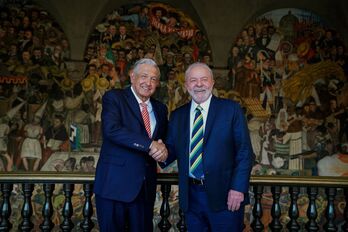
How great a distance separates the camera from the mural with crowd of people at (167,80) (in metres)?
9.49

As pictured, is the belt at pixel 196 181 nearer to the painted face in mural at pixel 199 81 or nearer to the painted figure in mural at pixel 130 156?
the painted figure in mural at pixel 130 156

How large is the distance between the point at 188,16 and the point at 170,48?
90 centimetres

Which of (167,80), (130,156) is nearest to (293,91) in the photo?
(167,80)

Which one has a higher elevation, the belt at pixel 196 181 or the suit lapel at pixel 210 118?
the suit lapel at pixel 210 118

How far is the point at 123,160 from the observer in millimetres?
3061

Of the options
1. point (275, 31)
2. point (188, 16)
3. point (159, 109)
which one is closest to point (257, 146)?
point (275, 31)

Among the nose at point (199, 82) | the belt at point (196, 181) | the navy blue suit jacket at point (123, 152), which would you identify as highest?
the nose at point (199, 82)

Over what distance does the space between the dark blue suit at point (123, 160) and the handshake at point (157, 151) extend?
4cm

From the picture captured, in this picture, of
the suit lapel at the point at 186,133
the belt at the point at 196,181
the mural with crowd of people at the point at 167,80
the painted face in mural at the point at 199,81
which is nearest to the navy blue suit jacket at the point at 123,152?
the suit lapel at the point at 186,133

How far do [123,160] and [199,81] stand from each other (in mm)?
791

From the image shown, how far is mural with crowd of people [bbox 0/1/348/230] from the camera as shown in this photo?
9.49 metres

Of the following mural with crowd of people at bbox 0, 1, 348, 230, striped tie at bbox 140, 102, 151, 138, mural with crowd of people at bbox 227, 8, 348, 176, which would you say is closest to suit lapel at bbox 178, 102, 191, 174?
striped tie at bbox 140, 102, 151, 138

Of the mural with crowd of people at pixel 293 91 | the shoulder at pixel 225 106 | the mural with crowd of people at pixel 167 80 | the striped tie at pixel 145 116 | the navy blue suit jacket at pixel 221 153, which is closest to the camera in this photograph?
the navy blue suit jacket at pixel 221 153

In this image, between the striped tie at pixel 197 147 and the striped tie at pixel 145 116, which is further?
the striped tie at pixel 145 116
